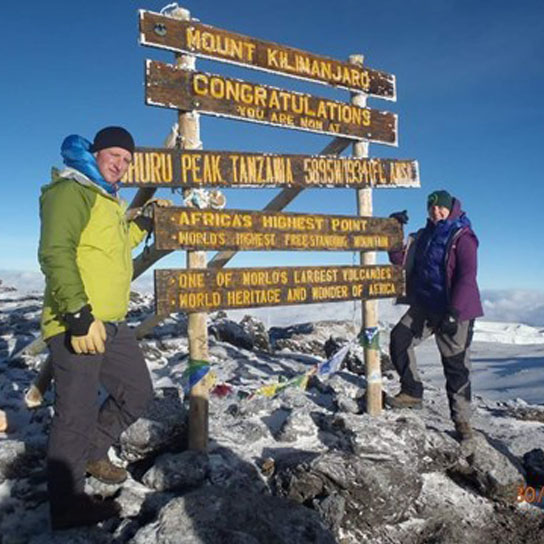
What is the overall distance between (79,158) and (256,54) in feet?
9.09

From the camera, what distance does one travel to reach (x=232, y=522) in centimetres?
346

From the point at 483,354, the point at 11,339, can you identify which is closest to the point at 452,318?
the point at 11,339

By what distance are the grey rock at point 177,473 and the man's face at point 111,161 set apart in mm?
2474

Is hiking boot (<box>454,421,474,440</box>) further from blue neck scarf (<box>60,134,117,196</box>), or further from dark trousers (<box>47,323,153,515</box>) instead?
blue neck scarf (<box>60,134,117,196</box>)

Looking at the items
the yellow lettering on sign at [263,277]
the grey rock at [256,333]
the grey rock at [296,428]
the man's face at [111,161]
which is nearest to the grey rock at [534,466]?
the grey rock at [296,428]

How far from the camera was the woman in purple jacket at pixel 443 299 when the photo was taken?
5.96 meters

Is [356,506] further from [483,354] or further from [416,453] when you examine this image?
[483,354]

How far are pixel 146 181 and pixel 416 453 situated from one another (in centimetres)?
376

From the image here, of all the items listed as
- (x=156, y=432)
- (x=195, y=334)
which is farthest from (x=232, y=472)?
(x=195, y=334)

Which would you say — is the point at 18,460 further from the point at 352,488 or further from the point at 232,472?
the point at 352,488

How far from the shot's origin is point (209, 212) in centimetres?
504

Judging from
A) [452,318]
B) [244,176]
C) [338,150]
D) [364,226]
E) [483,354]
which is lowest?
[483,354]

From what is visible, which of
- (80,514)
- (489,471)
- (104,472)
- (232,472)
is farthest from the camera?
(489,471)

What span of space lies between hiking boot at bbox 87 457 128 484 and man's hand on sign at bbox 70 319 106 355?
121cm
